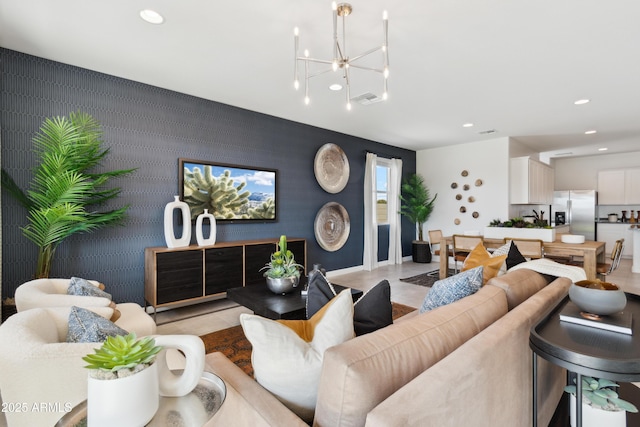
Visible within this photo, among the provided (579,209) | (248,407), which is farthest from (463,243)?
(579,209)

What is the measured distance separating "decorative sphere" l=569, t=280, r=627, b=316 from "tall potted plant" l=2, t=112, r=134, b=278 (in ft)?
11.2

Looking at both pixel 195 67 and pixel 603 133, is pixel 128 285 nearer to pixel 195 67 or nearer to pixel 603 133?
pixel 195 67

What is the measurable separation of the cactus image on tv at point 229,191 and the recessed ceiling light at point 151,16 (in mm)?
1734

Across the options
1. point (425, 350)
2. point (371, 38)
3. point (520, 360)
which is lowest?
point (520, 360)

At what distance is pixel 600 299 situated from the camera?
1288 millimetres

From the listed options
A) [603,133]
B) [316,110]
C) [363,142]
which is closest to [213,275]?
[316,110]

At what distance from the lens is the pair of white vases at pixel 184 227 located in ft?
11.4

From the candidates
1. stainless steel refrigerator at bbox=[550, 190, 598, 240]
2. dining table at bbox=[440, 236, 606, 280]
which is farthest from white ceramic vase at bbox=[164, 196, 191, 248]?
stainless steel refrigerator at bbox=[550, 190, 598, 240]

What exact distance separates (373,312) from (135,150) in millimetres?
3334

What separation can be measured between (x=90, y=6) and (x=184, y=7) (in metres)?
0.67

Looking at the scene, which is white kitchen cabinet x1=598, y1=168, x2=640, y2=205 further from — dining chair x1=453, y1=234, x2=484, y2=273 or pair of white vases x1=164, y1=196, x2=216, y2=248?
pair of white vases x1=164, y1=196, x2=216, y2=248

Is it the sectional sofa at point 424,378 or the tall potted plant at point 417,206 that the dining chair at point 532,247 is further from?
the sectional sofa at point 424,378

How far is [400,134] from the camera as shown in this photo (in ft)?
19.0

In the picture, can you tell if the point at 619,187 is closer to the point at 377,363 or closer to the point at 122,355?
the point at 377,363
